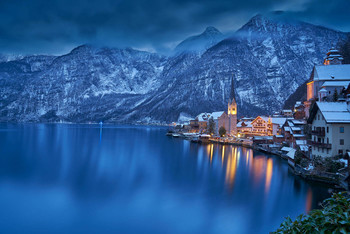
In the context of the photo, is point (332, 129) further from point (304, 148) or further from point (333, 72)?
point (333, 72)

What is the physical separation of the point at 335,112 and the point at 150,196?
2372 cm

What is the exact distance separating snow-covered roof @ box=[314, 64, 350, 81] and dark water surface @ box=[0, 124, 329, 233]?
61.5ft

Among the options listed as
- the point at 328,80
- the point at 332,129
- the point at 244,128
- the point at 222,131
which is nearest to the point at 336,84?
the point at 328,80

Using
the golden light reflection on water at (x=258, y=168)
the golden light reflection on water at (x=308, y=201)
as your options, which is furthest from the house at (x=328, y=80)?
the golden light reflection on water at (x=308, y=201)

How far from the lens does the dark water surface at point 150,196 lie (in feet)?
62.6

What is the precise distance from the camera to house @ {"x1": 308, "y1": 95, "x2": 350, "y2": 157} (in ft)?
95.8

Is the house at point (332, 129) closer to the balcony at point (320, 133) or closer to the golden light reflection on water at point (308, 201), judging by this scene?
the balcony at point (320, 133)

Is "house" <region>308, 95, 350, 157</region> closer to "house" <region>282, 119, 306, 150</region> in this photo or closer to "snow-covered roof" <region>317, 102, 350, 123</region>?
"snow-covered roof" <region>317, 102, 350, 123</region>

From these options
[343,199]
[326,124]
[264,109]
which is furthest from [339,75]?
[264,109]

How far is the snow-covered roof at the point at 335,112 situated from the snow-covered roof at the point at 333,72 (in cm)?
1698

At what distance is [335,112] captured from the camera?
99.7ft

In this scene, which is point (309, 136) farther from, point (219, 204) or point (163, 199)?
point (163, 199)

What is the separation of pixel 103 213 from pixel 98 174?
15.8 m

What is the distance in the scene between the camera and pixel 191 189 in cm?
2877
